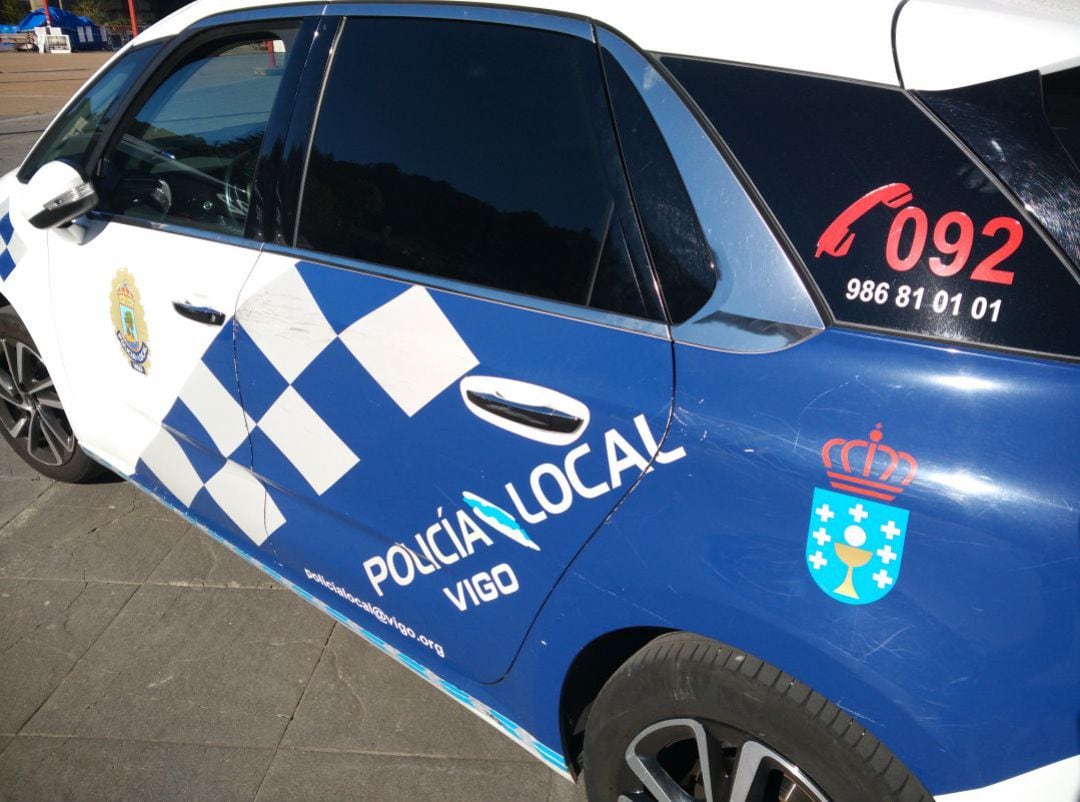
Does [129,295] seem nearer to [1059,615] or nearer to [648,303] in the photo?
[648,303]

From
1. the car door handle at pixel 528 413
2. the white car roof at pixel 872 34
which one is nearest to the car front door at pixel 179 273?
the car door handle at pixel 528 413

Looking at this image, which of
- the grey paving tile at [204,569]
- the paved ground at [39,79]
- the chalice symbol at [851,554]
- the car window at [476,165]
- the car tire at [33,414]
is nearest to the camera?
the chalice symbol at [851,554]

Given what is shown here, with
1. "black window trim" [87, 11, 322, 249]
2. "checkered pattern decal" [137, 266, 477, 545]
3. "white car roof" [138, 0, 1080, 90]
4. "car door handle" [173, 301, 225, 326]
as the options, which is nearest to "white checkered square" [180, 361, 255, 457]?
"checkered pattern decal" [137, 266, 477, 545]

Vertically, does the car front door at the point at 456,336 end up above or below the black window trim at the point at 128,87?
below

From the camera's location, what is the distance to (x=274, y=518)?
2379mm

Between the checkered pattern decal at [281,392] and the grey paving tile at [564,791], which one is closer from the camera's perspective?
the checkered pattern decal at [281,392]

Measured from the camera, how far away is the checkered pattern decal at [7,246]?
3.13 meters

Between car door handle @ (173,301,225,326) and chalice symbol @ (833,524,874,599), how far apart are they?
5.07 feet

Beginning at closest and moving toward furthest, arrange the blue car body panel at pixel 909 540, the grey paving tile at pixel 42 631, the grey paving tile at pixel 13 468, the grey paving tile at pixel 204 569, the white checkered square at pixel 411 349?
1. the blue car body panel at pixel 909 540
2. the white checkered square at pixel 411 349
3. the grey paving tile at pixel 42 631
4. the grey paving tile at pixel 204 569
5. the grey paving tile at pixel 13 468

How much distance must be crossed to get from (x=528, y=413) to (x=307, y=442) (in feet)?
2.34

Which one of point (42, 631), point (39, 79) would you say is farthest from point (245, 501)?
point (39, 79)

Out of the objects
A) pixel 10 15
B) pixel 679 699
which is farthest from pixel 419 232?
pixel 10 15

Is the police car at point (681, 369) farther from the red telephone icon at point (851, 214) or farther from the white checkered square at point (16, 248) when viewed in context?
the white checkered square at point (16, 248)

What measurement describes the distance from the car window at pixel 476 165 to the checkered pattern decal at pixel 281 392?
128mm
